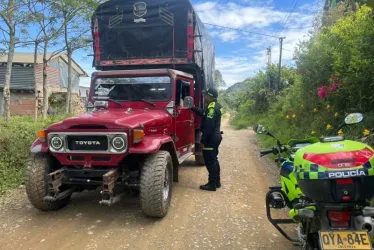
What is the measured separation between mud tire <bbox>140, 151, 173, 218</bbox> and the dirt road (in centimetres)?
22

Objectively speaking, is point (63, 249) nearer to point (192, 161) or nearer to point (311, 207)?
point (311, 207)

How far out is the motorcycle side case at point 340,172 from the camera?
2.32m

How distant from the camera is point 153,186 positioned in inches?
166

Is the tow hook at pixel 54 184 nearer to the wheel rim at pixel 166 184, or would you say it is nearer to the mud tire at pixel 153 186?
the mud tire at pixel 153 186

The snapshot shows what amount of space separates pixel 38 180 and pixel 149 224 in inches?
62.4

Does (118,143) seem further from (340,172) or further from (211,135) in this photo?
(340,172)

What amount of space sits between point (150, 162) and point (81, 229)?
1.20 metres

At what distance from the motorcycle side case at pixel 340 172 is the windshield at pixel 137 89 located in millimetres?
3492

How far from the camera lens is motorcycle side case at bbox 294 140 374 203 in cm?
232

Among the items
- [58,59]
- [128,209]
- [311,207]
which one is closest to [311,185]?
[311,207]

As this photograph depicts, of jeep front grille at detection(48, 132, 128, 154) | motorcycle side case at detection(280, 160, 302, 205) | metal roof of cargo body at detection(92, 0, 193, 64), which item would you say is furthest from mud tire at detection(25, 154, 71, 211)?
motorcycle side case at detection(280, 160, 302, 205)

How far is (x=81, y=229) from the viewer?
165 inches

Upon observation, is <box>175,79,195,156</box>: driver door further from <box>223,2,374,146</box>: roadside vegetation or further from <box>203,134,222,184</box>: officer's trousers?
<box>223,2,374,146</box>: roadside vegetation

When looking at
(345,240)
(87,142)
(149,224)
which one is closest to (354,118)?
(345,240)
